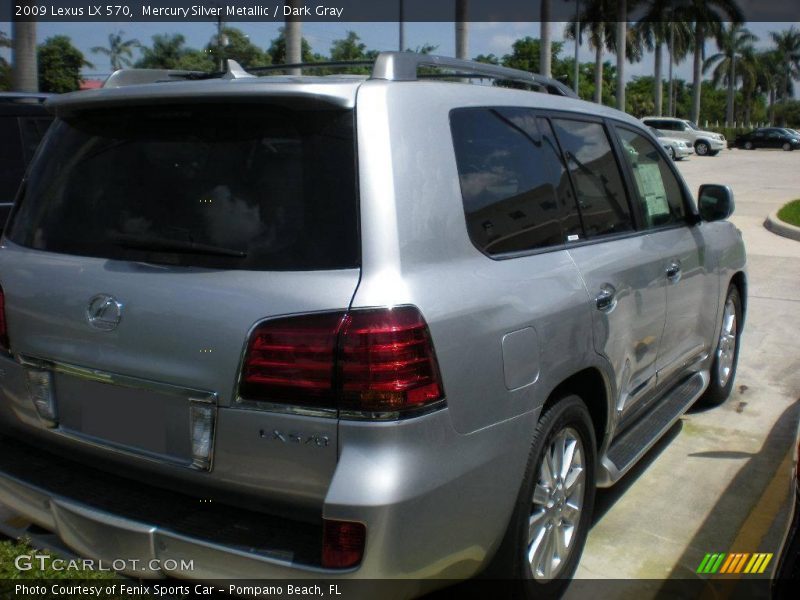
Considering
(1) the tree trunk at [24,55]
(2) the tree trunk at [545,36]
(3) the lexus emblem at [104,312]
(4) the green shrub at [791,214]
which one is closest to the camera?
(3) the lexus emblem at [104,312]

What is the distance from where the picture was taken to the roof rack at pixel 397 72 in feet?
9.11

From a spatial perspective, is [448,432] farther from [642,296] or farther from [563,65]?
[563,65]

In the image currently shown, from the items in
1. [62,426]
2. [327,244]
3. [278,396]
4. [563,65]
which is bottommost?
[62,426]

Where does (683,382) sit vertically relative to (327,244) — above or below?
below

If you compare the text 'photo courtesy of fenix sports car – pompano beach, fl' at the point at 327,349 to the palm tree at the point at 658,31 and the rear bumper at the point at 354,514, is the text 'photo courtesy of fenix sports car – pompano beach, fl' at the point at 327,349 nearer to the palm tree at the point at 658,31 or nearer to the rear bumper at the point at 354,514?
the rear bumper at the point at 354,514

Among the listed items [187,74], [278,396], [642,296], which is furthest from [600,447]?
[187,74]

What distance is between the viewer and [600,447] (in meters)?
3.53

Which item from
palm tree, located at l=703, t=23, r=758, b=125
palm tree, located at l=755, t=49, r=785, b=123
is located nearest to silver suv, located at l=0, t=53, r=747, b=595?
palm tree, located at l=703, t=23, r=758, b=125

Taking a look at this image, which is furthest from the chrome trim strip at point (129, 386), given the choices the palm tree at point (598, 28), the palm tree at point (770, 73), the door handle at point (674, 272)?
the palm tree at point (770, 73)

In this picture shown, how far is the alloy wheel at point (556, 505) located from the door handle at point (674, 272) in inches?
46.9

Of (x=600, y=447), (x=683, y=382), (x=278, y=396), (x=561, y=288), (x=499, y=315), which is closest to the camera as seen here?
(x=278, y=396)

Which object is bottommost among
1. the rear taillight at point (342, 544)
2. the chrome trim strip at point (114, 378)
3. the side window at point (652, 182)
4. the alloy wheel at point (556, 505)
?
the alloy wheel at point (556, 505)

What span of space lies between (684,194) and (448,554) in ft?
9.64

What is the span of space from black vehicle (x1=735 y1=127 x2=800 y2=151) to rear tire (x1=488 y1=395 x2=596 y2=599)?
2058 inches
